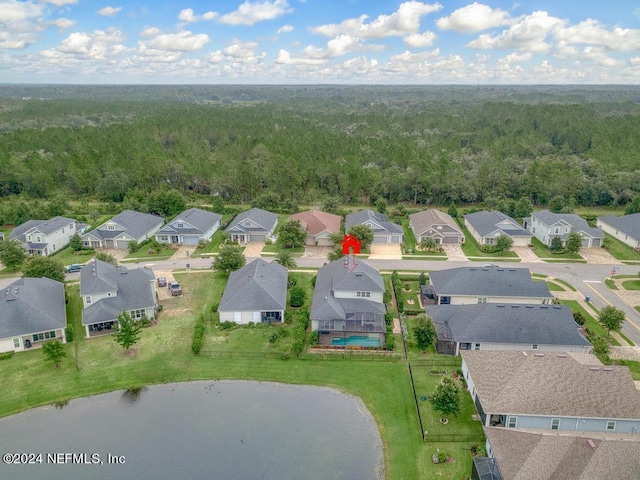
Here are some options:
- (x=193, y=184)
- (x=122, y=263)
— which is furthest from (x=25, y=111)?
(x=122, y=263)

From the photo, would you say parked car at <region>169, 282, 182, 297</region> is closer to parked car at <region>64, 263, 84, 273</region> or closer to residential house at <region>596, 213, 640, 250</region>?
parked car at <region>64, 263, 84, 273</region>

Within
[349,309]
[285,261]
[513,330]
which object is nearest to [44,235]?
[285,261]

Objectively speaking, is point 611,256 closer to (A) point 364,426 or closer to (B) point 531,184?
(B) point 531,184

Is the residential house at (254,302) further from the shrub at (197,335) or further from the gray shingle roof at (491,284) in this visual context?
the gray shingle roof at (491,284)

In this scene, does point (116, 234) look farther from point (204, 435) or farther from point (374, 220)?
point (204, 435)

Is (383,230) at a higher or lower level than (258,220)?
lower
